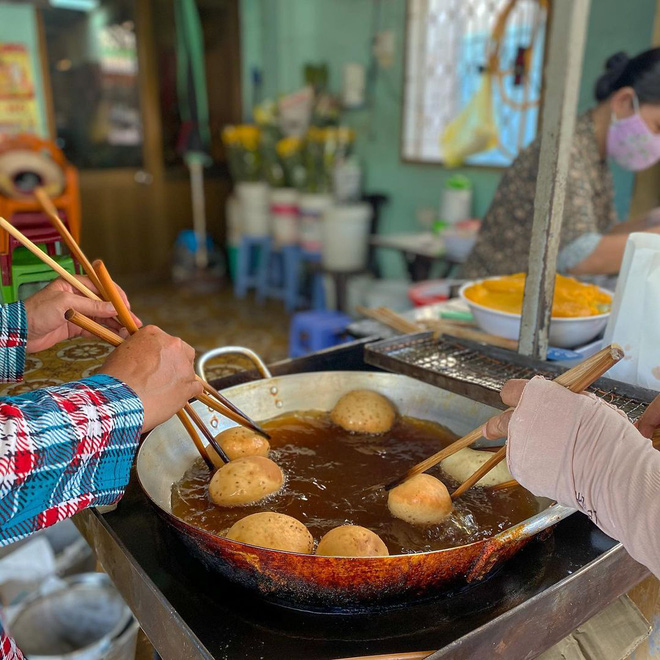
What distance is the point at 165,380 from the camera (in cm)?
103

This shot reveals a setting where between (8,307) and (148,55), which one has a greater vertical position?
(148,55)

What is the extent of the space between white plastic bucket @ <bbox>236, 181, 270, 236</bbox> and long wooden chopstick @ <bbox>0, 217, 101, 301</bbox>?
218 inches

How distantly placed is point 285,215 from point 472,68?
2.36 m

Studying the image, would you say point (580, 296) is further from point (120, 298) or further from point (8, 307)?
point (8, 307)

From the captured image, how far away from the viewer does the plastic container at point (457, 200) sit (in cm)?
514

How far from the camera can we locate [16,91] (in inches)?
240

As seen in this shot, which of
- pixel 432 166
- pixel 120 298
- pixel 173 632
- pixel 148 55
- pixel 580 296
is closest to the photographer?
pixel 173 632

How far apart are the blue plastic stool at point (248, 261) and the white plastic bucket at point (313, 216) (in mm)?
779

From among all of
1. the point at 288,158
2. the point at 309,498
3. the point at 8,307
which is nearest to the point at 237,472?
the point at 309,498

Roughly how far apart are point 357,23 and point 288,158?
1.50 metres

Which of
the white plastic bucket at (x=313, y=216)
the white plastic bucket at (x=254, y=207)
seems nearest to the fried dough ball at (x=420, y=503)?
the white plastic bucket at (x=313, y=216)

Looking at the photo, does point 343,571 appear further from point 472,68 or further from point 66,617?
point 472,68

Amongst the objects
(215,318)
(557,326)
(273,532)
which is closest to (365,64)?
(215,318)

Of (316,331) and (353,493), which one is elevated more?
(353,493)
